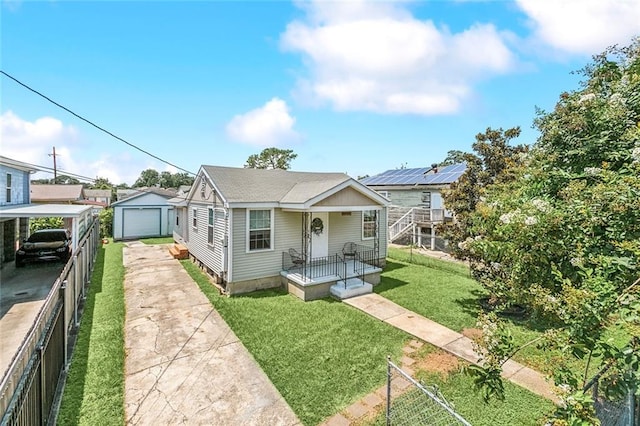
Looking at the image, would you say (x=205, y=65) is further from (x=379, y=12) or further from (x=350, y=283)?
(x=350, y=283)

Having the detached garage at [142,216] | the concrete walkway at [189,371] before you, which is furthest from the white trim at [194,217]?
the detached garage at [142,216]

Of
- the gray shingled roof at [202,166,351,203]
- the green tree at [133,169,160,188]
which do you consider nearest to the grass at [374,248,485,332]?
the gray shingled roof at [202,166,351,203]

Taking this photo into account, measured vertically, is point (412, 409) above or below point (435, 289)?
below

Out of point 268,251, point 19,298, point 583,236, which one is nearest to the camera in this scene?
point 583,236

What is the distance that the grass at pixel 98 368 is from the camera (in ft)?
15.5

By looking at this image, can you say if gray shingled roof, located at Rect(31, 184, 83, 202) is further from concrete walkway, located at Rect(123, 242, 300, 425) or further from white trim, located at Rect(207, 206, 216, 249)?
concrete walkway, located at Rect(123, 242, 300, 425)

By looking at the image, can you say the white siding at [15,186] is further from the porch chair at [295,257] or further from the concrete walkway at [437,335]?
the concrete walkway at [437,335]

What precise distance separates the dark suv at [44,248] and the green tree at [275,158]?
127 feet

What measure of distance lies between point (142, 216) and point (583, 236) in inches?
1016

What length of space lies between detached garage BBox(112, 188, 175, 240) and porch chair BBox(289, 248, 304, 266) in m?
15.9

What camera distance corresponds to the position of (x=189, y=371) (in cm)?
597

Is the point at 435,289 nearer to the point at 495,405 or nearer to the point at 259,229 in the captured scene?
the point at 495,405

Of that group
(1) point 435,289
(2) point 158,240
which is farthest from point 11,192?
(1) point 435,289

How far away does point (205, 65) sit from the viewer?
492 inches
